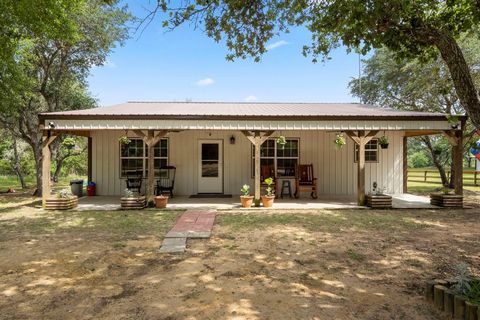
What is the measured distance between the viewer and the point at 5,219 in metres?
6.30

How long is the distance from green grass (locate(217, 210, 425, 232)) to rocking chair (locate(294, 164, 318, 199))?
5.89ft

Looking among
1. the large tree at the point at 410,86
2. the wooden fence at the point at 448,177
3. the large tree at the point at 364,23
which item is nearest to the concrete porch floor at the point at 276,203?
the large tree at the point at 364,23

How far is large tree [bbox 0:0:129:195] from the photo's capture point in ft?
30.9

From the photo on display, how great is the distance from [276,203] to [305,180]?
5.33ft

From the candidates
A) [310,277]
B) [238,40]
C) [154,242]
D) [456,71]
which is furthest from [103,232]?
[456,71]

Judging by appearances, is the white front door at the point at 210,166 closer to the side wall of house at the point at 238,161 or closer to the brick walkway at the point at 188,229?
the side wall of house at the point at 238,161

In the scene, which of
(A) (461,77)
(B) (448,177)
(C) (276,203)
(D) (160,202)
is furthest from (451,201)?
(D) (160,202)

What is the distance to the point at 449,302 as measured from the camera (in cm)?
247

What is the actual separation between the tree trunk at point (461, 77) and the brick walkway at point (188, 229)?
3.93 meters

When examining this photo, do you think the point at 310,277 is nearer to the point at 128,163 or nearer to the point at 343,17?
the point at 343,17

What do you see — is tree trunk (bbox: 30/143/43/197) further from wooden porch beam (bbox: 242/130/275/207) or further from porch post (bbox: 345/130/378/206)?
porch post (bbox: 345/130/378/206)

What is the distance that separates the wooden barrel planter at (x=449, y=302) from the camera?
2.30 metres

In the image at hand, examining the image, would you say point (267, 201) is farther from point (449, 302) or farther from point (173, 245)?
point (449, 302)

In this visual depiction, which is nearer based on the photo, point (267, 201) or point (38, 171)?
point (267, 201)
